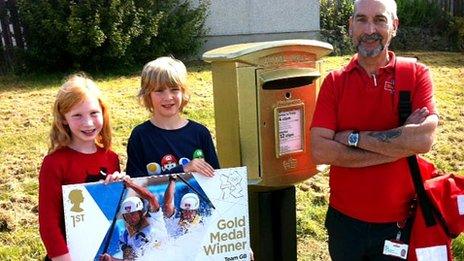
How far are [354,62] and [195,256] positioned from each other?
125 centimetres

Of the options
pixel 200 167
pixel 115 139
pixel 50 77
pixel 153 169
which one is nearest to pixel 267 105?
pixel 200 167

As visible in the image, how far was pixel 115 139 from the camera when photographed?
5.55 metres

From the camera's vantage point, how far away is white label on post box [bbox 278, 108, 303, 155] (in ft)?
9.91

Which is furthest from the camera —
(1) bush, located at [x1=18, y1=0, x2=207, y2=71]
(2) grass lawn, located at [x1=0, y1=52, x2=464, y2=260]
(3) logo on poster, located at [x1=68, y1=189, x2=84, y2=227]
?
(1) bush, located at [x1=18, y1=0, x2=207, y2=71]

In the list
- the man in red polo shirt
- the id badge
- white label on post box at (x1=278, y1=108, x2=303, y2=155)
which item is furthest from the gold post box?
the id badge

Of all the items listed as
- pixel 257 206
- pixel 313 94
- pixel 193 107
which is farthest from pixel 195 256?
pixel 193 107

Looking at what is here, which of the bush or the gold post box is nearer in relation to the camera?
the gold post box

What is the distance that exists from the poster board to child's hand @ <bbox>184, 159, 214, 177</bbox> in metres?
0.03

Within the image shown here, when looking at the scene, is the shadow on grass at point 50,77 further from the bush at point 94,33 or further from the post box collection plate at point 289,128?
the post box collection plate at point 289,128

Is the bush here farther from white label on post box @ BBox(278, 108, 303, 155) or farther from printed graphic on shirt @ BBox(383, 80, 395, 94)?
printed graphic on shirt @ BBox(383, 80, 395, 94)

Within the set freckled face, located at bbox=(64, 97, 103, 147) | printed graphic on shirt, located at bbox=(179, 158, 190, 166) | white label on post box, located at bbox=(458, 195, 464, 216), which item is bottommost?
white label on post box, located at bbox=(458, 195, 464, 216)

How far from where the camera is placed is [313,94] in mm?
3135

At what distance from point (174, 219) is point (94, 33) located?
6.50 meters

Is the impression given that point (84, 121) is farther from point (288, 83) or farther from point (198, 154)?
point (288, 83)
